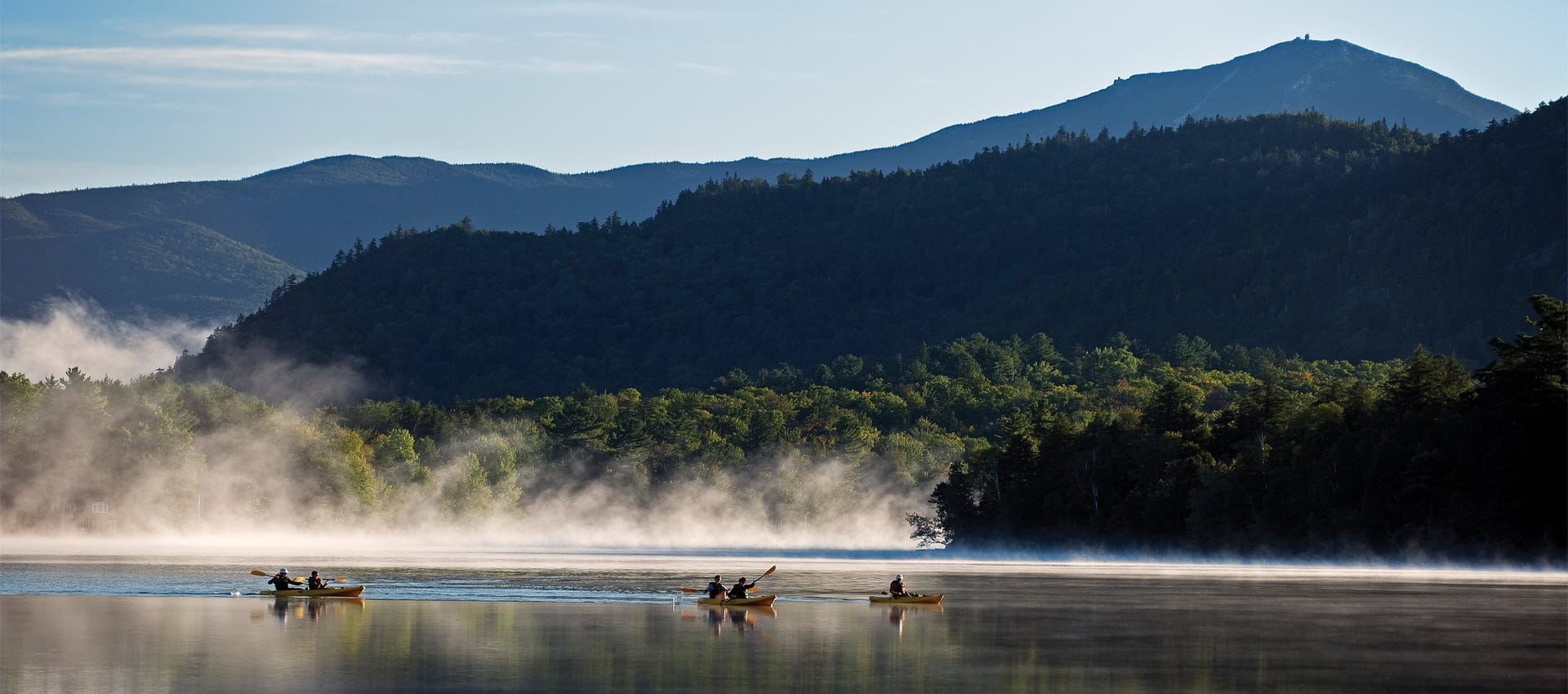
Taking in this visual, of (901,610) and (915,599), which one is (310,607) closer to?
(901,610)

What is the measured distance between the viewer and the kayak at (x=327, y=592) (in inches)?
2346

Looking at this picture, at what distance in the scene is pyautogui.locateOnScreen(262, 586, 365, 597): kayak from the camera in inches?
2346

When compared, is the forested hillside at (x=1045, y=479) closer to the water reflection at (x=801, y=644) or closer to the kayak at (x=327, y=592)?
the water reflection at (x=801, y=644)

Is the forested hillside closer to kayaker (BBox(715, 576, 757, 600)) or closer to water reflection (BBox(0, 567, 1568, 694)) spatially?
water reflection (BBox(0, 567, 1568, 694))

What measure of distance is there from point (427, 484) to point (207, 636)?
5843 inches

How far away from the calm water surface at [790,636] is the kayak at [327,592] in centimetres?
38

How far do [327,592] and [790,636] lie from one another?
63.4ft

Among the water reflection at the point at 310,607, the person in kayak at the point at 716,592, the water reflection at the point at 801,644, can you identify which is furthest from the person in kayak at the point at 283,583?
the person in kayak at the point at 716,592

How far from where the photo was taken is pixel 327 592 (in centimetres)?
5981

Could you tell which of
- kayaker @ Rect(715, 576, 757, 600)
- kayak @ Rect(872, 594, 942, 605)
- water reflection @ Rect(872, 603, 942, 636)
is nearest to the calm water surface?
water reflection @ Rect(872, 603, 942, 636)

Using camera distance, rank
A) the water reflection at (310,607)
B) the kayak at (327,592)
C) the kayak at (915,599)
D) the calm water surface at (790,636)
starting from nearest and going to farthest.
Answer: the calm water surface at (790,636) < the water reflection at (310,607) < the kayak at (915,599) < the kayak at (327,592)

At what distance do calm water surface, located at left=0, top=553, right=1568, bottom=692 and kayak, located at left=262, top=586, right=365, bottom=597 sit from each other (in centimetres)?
38

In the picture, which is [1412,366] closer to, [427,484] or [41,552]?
[41,552]

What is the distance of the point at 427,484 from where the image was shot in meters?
191
